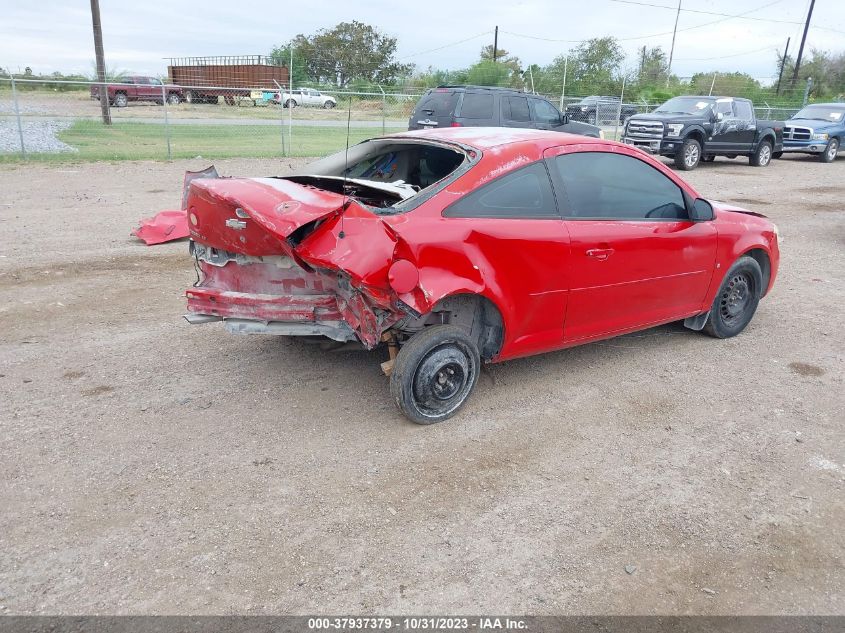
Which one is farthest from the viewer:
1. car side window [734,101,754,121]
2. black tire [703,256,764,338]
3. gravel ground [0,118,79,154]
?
car side window [734,101,754,121]

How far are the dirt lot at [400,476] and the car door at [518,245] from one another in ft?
1.80

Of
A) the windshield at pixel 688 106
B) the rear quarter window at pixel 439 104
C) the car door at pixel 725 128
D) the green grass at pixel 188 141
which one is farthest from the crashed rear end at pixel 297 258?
the car door at pixel 725 128

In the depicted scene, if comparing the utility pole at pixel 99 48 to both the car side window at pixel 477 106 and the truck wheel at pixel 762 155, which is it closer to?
the car side window at pixel 477 106

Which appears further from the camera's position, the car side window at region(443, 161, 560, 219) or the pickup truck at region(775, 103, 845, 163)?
the pickup truck at region(775, 103, 845, 163)

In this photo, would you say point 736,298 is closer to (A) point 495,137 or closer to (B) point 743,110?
(A) point 495,137

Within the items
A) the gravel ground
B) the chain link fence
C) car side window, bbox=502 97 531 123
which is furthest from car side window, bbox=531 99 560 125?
the gravel ground

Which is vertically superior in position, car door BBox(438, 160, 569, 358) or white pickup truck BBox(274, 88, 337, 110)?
white pickup truck BBox(274, 88, 337, 110)

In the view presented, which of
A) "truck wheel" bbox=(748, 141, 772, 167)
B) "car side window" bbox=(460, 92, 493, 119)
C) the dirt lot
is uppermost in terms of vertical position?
"car side window" bbox=(460, 92, 493, 119)

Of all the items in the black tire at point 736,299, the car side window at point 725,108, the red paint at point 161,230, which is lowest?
the red paint at point 161,230

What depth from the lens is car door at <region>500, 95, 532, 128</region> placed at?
1467 centimetres

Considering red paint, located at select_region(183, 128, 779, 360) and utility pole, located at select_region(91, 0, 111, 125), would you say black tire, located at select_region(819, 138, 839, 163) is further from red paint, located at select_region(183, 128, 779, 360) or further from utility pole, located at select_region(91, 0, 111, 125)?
utility pole, located at select_region(91, 0, 111, 125)

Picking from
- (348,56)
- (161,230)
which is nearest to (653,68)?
(348,56)

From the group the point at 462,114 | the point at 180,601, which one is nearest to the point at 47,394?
the point at 180,601

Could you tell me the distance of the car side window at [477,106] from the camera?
47.5ft
